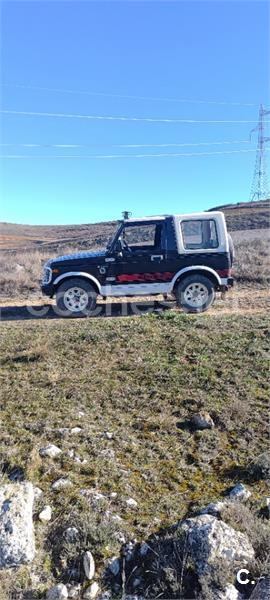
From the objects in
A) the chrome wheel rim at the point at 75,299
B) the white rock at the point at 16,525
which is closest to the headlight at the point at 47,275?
the chrome wheel rim at the point at 75,299

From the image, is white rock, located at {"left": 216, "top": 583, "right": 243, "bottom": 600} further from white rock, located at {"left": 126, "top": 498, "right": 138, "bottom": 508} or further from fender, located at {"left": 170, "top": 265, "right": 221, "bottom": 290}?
fender, located at {"left": 170, "top": 265, "right": 221, "bottom": 290}

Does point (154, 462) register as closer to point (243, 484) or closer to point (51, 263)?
point (243, 484)

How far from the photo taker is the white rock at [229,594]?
9.50ft

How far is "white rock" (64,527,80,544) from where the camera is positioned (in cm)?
337

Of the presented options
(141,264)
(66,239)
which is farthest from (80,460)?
(66,239)

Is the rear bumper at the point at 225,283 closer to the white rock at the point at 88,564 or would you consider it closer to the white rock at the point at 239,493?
the white rock at the point at 239,493

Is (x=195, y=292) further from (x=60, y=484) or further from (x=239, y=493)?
(x=60, y=484)

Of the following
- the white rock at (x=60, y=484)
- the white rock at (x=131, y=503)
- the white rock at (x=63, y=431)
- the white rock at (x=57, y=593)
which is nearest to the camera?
the white rock at (x=57, y=593)

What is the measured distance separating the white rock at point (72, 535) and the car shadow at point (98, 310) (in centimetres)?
628

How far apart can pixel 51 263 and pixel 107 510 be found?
6.61m

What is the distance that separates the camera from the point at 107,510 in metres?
3.63

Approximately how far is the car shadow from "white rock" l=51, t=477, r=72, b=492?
5713 millimetres

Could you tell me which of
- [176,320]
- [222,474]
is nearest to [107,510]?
[222,474]

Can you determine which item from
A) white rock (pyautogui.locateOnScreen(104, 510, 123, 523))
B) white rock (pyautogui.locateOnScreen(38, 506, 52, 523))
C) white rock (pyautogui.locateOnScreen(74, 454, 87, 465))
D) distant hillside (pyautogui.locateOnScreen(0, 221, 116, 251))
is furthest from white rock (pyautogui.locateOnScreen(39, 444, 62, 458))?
distant hillside (pyautogui.locateOnScreen(0, 221, 116, 251))
